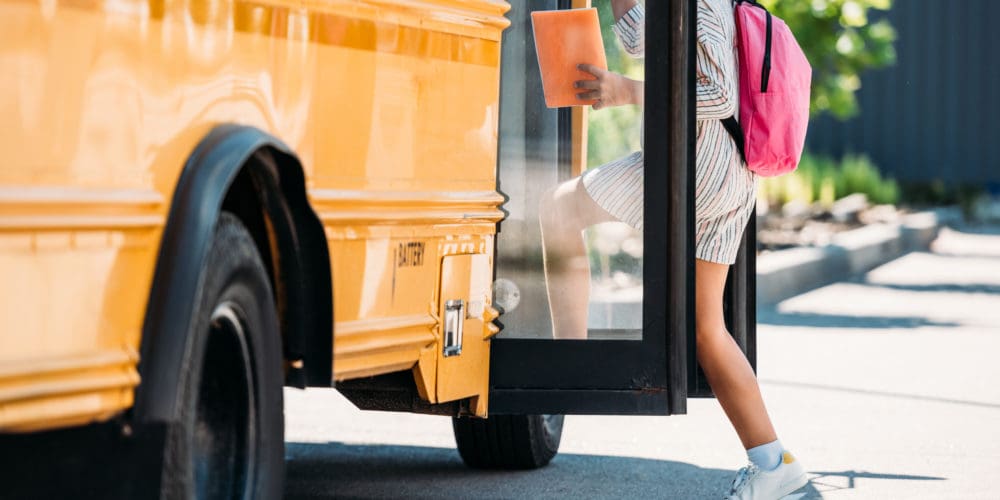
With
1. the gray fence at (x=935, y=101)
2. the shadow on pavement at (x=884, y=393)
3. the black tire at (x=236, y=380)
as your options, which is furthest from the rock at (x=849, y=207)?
the black tire at (x=236, y=380)

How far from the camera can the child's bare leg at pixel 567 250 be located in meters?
5.25

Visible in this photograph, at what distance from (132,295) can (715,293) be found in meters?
2.54

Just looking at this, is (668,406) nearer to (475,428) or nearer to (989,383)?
(475,428)

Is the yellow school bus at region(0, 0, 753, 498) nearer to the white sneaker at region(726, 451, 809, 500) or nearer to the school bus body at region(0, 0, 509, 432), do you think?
the school bus body at region(0, 0, 509, 432)

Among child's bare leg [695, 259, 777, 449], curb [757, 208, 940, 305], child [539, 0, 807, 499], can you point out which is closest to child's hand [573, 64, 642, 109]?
child [539, 0, 807, 499]

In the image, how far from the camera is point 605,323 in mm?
5242

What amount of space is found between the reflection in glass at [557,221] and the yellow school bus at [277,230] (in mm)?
12

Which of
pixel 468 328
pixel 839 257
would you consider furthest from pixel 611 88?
pixel 839 257

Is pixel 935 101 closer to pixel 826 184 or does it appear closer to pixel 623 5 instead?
pixel 826 184

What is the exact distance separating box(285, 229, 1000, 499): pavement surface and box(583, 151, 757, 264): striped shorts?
111 centimetres

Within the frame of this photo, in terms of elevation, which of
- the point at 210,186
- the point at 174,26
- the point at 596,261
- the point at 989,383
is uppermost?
the point at 174,26

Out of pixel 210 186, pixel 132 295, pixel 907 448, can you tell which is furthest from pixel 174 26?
pixel 907 448

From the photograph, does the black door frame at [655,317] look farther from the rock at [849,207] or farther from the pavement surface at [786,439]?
the rock at [849,207]

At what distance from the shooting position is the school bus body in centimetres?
288
